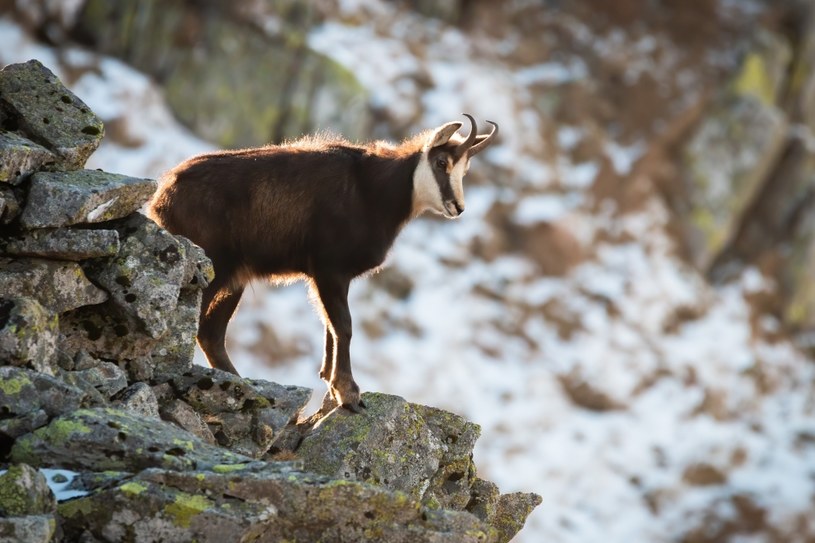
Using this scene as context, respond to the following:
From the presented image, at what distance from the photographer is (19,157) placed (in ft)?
26.0

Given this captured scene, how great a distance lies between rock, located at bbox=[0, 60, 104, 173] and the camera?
27.7 feet

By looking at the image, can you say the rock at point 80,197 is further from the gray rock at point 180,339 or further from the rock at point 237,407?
the rock at point 237,407

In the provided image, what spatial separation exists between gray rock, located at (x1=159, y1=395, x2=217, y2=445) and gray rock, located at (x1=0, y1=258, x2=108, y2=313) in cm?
95

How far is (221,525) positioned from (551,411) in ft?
61.5

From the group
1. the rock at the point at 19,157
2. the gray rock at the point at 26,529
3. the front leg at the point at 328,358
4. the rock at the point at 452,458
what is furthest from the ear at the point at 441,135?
the gray rock at the point at 26,529

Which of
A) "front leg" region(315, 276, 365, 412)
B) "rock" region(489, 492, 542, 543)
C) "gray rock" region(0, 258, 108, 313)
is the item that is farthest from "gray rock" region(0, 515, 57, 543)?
"rock" region(489, 492, 542, 543)

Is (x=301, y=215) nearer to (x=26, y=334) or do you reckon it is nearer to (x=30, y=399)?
(x=26, y=334)

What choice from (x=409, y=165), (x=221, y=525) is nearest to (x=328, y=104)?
(x=409, y=165)

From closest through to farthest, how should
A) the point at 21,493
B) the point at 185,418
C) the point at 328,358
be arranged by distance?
the point at 21,493
the point at 185,418
the point at 328,358

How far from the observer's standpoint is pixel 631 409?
82.6 ft

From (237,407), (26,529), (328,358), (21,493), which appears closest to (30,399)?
(21,493)

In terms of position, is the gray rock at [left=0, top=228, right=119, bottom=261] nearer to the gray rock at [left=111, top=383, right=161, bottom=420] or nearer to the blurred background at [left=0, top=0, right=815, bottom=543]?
the gray rock at [left=111, top=383, right=161, bottom=420]

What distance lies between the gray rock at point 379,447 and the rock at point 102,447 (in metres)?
1.83

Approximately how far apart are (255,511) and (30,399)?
5.11ft
